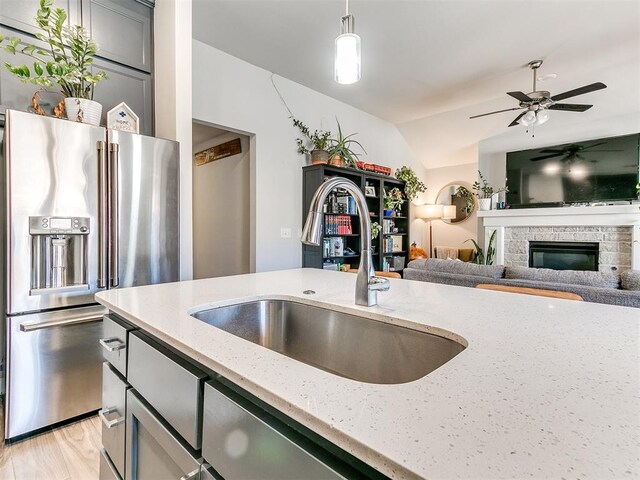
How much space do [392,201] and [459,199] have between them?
1.73 m

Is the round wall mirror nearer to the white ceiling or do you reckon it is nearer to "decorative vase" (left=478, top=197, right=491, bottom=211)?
"decorative vase" (left=478, top=197, right=491, bottom=211)

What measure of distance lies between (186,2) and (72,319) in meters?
2.19

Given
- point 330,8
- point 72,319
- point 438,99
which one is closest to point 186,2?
point 330,8

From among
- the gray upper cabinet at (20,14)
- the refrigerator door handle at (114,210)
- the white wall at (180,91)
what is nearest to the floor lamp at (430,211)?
the white wall at (180,91)

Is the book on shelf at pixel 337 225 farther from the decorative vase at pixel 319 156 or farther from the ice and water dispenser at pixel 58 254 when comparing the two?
the ice and water dispenser at pixel 58 254

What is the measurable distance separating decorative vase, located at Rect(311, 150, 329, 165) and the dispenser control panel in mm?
2668

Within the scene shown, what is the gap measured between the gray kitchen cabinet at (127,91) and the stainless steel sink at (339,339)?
201 centimetres

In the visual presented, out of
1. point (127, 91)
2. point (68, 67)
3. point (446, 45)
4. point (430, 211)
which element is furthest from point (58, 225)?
point (430, 211)

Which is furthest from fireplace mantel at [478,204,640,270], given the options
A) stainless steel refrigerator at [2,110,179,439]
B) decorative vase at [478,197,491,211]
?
stainless steel refrigerator at [2,110,179,439]

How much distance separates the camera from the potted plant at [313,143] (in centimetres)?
406

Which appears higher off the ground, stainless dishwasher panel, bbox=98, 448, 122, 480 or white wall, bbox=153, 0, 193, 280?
white wall, bbox=153, 0, 193, 280

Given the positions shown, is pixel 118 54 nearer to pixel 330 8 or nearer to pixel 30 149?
pixel 30 149

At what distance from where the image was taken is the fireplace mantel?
424 cm

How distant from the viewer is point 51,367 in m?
1.82
